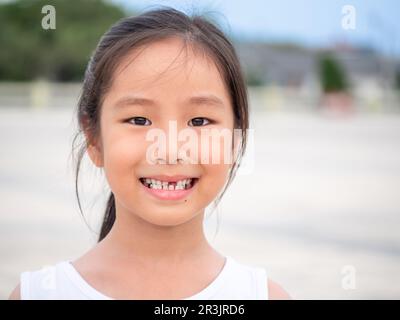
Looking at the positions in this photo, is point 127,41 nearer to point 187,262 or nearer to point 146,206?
point 146,206

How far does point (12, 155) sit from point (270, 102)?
52.5 ft

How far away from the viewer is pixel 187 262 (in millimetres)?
1593

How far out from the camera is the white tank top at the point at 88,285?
1549 millimetres

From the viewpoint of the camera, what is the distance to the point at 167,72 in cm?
147

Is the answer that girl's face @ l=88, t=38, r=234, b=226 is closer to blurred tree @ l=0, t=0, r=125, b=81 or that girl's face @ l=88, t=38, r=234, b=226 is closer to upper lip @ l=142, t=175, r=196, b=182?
upper lip @ l=142, t=175, r=196, b=182

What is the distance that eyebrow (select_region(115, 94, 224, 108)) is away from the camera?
1465 mm

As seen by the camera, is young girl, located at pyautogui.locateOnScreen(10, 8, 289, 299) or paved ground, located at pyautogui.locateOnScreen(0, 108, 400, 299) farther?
paved ground, located at pyautogui.locateOnScreen(0, 108, 400, 299)

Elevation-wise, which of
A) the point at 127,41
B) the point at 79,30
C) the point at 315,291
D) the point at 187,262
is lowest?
the point at 315,291

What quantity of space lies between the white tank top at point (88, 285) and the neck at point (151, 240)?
88 mm

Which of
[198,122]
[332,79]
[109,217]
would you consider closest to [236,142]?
[198,122]

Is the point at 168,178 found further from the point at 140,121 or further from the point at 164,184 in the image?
the point at 140,121

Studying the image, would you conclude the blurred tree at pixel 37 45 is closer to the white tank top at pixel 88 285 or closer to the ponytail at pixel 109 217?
the ponytail at pixel 109 217

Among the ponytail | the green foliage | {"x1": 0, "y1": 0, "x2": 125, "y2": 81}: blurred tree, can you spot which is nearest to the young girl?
the ponytail
